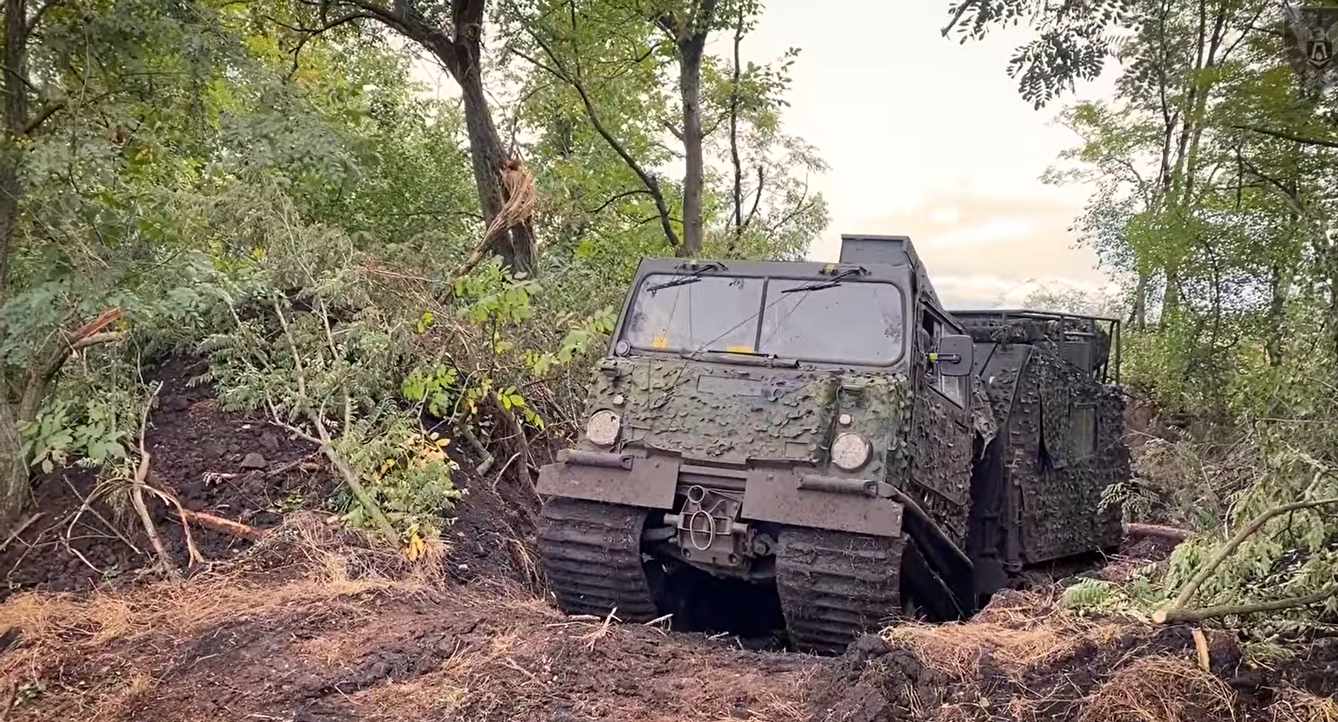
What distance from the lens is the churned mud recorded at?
4.24m

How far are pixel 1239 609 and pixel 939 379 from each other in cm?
323

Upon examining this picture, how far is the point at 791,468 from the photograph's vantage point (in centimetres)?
596

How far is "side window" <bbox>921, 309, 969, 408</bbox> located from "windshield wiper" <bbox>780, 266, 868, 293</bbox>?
546mm

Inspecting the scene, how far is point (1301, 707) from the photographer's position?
12.7 feet

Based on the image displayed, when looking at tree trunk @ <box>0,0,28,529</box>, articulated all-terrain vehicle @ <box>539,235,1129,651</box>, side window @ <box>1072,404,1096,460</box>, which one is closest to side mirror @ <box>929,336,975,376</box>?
articulated all-terrain vehicle @ <box>539,235,1129,651</box>

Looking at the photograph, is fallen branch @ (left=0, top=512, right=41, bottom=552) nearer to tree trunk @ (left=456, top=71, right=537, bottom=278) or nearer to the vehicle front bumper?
the vehicle front bumper

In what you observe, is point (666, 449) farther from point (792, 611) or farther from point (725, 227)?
point (725, 227)

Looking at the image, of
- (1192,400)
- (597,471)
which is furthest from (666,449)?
(1192,400)

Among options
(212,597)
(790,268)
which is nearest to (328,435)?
(212,597)

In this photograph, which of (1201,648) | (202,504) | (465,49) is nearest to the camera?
(1201,648)

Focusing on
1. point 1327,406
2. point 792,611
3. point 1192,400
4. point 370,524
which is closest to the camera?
point 1327,406

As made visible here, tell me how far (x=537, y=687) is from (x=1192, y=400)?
26.7 ft

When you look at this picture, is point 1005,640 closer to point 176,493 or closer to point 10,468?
point 176,493

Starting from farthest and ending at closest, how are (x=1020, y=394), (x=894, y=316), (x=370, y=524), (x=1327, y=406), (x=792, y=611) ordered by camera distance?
1. (x=1020, y=394)
2. (x=370, y=524)
3. (x=894, y=316)
4. (x=792, y=611)
5. (x=1327, y=406)
